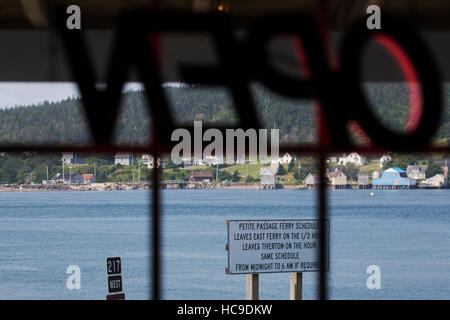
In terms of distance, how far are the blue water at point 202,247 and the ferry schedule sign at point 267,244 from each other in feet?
80.3

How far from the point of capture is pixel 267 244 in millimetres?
8180

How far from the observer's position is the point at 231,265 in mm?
8062

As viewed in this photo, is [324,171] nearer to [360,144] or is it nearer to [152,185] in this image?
[360,144]

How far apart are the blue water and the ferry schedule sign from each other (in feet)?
80.3

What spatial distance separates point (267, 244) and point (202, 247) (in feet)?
156

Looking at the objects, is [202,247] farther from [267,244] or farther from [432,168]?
[267,244]

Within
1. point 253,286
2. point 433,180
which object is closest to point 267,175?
point 433,180

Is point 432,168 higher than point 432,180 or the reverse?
higher

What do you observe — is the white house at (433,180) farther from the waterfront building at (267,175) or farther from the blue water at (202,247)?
the waterfront building at (267,175)

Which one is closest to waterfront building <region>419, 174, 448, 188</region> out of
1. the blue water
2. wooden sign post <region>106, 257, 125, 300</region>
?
the blue water

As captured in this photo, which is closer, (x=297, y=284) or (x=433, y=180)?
(x=297, y=284)

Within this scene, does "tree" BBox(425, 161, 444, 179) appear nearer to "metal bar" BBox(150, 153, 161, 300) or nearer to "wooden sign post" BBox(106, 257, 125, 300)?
"wooden sign post" BBox(106, 257, 125, 300)
